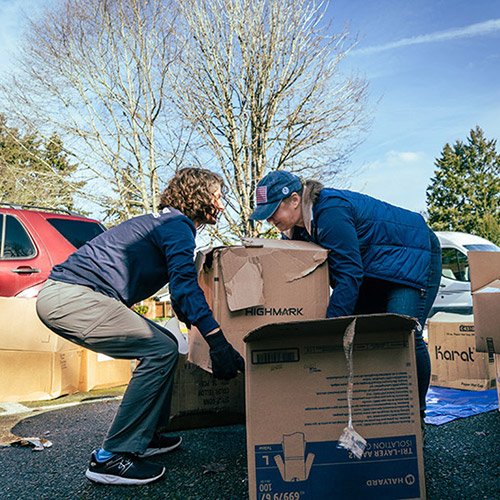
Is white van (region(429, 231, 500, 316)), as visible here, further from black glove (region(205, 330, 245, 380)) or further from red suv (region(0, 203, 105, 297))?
black glove (region(205, 330, 245, 380))

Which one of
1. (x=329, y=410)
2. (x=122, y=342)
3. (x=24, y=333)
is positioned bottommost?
(x=24, y=333)

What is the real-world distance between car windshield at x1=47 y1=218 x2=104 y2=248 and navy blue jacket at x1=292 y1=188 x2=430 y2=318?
3041 mm

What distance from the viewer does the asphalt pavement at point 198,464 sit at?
6.22 ft

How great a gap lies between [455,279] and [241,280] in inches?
334

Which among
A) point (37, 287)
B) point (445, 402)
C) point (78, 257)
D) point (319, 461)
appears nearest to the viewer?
point (319, 461)

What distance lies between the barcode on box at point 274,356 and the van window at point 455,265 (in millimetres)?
8757

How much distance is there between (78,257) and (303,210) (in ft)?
3.60

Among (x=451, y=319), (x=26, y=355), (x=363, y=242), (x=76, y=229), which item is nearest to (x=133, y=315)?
(x=363, y=242)

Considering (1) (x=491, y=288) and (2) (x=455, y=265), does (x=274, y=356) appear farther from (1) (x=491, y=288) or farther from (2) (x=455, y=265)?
(2) (x=455, y=265)

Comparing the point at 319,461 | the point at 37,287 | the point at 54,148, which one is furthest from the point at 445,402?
the point at 54,148

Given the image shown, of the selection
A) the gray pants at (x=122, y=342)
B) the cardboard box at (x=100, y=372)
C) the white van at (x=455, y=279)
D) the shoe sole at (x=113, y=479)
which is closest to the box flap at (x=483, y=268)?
the gray pants at (x=122, y=342)

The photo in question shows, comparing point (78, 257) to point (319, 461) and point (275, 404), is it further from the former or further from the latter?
point (319, 461)

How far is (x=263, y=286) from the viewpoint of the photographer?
6.51ft

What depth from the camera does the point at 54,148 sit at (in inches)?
478
